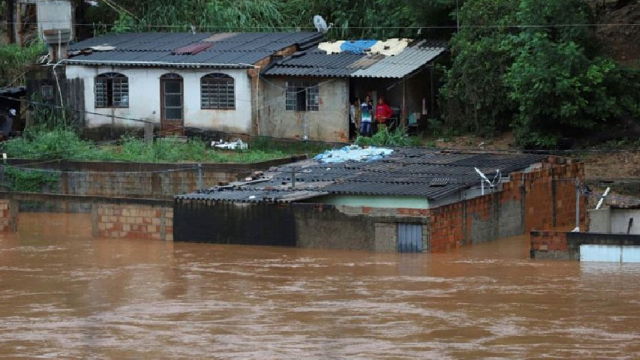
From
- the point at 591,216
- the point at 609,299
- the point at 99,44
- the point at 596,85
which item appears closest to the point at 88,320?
the point at 609,299

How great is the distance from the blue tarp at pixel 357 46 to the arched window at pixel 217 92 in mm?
3158

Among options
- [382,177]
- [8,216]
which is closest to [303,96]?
[382,177]

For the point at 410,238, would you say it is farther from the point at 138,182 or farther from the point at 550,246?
the point at 138,182

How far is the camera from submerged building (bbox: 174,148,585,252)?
89.2 feet

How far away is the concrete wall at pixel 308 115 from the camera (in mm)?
36781

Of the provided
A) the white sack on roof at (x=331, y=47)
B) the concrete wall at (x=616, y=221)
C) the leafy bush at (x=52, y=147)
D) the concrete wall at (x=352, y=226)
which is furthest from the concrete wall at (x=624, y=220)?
the leafy bush at (x=52, y=147)

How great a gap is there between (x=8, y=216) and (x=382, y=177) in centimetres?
826

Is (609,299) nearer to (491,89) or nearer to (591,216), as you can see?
(591,216)

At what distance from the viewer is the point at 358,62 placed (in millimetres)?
36781

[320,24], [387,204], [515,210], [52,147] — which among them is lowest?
[515,210]

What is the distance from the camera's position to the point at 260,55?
37.5 meters

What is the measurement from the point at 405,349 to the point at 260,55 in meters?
18.7

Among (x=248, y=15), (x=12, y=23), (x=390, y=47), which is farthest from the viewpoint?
(x=12, y=23)

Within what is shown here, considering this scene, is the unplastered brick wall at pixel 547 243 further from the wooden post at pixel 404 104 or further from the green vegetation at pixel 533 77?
the wooden post at pixel 404 104
